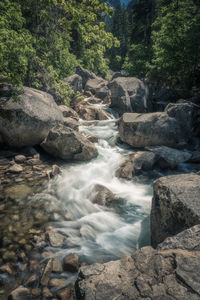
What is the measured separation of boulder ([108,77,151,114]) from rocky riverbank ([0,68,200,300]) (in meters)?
3.11

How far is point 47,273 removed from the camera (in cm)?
293

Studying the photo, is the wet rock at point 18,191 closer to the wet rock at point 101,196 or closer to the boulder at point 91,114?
the wet rock at point 101,196

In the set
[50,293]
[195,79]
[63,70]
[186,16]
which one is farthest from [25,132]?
[186,16]

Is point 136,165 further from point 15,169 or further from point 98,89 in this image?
point 98,89

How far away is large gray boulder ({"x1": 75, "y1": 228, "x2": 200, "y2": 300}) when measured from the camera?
5.29ft

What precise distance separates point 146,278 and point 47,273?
1.91m

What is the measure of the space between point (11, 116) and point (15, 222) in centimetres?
432

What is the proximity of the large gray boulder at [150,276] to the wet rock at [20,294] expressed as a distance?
3.89 ft

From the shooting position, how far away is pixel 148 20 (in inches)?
923

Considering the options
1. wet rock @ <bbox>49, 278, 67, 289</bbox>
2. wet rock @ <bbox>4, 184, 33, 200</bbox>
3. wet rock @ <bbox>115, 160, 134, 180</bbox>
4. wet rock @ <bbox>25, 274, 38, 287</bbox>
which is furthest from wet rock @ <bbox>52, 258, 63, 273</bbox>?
wet rock @ <bbox>115, 160, 134, 180</bbox>

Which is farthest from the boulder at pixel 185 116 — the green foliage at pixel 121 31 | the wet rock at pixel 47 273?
the green foliage at pixel 121 31

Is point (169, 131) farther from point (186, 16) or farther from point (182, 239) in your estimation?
point (186, 16)

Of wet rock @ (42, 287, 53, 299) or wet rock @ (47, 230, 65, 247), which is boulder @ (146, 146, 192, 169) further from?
wet rock @ (42, 287, 53, 299)

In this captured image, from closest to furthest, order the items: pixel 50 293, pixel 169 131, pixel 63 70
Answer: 1. pixel 50 293
2. pixel 169 131
3. pixel 63 70
